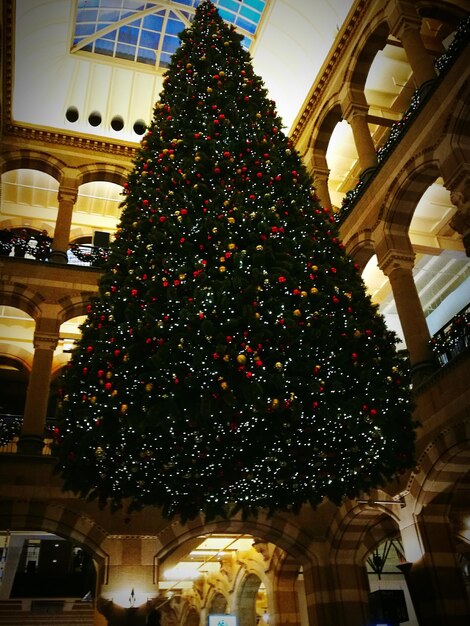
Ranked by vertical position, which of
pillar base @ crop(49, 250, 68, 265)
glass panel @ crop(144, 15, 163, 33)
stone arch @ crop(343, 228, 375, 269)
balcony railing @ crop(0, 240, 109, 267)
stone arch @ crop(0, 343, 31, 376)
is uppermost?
glass panel @ crop(144, 15, 163, 33)

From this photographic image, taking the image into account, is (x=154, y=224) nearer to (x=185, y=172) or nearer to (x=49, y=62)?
(x=185, y=172)

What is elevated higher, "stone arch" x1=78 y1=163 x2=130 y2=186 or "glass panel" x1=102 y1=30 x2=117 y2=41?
"glass panel" x1=102 y1=30 x2=117 y2=41

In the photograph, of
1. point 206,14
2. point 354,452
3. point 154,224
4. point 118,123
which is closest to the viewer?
point 354,452

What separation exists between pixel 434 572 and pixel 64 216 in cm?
1186

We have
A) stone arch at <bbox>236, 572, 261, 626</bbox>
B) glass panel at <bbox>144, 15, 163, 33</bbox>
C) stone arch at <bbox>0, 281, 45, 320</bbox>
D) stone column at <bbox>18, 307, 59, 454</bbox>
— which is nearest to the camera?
stone column at <bbox>18, 307, 59, 454</bbox>

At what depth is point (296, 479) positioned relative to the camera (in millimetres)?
7211

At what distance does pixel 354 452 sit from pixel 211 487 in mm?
1848

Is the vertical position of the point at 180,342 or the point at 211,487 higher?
the point at 180,342

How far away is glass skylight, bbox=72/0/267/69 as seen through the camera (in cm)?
1606

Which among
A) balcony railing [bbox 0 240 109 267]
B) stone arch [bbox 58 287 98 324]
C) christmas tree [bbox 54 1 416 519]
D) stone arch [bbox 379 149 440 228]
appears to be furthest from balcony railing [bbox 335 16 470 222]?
stone arch [bbox 58 287 98 324]

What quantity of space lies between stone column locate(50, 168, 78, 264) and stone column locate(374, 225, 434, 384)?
769cm

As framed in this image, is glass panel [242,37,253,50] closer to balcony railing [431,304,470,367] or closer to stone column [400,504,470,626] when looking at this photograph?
balcony railing [431,304,470,367]

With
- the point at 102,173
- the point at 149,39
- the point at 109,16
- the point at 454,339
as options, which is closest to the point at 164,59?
the point at 149,39

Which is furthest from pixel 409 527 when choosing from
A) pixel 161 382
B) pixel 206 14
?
pixel 206 14
